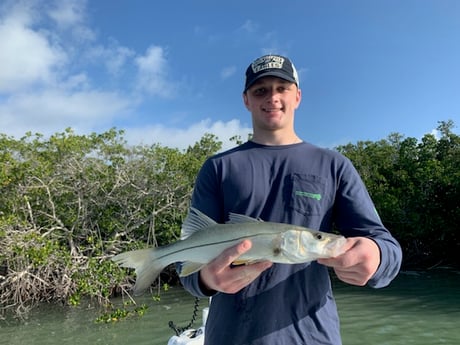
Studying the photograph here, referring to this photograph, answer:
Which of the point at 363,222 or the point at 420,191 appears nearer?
the point at 363,222

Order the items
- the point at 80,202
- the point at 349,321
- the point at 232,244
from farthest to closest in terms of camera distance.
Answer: the point at 80,202, the point at 349,321, the point at 232,244

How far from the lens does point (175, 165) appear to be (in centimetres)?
1476

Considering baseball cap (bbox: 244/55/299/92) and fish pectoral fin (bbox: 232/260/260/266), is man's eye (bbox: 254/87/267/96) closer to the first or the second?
baseball cap (bbox: 244/55/299/92)

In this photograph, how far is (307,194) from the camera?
78.1 inches

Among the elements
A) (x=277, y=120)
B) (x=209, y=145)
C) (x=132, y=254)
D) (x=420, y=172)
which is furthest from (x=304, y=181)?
(x=420, y=172)

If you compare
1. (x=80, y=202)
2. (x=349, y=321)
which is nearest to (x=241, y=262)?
(x=349, y=321)

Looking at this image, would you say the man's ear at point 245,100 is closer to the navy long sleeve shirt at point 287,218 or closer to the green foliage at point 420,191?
the navy long sleeve shirt at point 287,218

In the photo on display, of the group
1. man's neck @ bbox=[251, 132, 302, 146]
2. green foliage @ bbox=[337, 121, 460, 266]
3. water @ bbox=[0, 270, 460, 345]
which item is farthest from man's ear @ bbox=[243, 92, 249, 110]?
green foliage @ bbox=[337, 121, 460, 266]

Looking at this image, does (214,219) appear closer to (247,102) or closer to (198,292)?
(198,292)

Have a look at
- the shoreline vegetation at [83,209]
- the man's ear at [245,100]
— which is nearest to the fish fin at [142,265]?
the man's ear at [245,100]

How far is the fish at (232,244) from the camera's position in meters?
1.74

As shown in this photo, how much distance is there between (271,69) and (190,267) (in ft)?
3.47

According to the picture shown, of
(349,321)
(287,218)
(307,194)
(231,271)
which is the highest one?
(307,194)

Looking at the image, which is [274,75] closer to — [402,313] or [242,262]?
[242,262]
